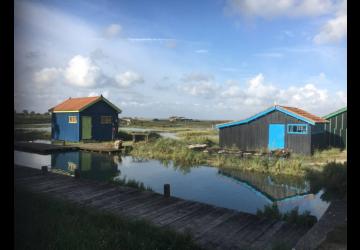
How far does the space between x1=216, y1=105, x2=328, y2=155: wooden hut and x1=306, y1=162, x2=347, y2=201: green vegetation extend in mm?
4942

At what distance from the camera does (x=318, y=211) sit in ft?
26.7

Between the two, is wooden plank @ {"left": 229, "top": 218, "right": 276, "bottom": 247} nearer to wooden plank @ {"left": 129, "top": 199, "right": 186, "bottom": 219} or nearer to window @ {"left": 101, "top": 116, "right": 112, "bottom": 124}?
wooden plank @ {"left": 129, "top": 199, "right": 186, "bottom": 219}

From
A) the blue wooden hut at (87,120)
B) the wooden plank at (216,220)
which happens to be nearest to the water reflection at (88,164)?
the blue wooden hut at (87,120)

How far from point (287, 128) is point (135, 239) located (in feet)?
47.4

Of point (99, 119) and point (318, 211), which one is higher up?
point (99, 119)

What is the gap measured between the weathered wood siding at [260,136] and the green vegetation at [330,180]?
16.0ft

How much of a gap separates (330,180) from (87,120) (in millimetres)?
17015

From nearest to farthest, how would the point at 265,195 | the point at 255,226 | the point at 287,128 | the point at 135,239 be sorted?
the point at 135,239 < the point at 255,226 < the point at 265,195 < the point at 287,128

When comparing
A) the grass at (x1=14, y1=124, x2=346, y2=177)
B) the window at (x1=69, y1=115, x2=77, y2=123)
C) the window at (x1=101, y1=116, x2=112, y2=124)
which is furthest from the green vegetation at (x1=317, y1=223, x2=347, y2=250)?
the window at (x1=69, y1=115, x2=77, y2=123)

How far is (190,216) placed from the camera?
645 centimetres

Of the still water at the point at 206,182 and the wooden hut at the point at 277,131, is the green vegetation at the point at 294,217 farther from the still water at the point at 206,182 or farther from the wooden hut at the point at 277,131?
the wooden hut at the point at 277,131
